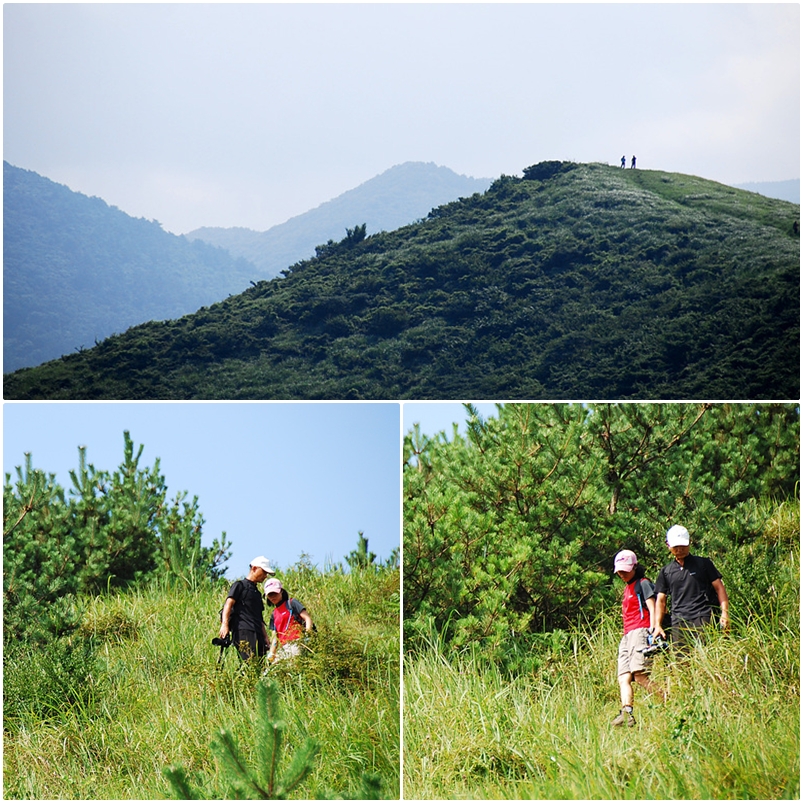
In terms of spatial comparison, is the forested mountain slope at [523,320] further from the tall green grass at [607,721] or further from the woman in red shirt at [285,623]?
the woman in red shirt at [285,623]

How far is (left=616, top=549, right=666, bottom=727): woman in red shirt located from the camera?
4.17 metres

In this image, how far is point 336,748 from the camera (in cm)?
411

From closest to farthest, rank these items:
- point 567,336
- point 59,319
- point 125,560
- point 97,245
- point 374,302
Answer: point 125,560 → point 567,336 → point 374,302 → point 59,319 → point 97,245

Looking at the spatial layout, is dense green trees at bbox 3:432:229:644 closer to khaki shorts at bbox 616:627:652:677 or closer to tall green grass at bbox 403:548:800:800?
tall green grass at bbox 403:548:800:800

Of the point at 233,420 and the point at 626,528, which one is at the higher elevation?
the point at 233,420

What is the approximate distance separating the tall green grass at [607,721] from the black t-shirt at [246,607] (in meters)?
0.74

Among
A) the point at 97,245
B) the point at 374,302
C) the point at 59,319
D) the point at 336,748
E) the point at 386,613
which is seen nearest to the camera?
the point at 336,748

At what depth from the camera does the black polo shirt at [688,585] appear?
14.0ft

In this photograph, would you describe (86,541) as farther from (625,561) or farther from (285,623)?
(625,561)

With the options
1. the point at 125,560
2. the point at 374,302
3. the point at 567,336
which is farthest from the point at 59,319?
the point at 125,560

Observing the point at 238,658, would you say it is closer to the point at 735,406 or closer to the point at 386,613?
the point at 386,613

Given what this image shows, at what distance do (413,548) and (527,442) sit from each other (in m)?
0.74

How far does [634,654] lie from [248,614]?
1748 mm

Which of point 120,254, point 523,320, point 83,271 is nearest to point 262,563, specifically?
point 523,320
